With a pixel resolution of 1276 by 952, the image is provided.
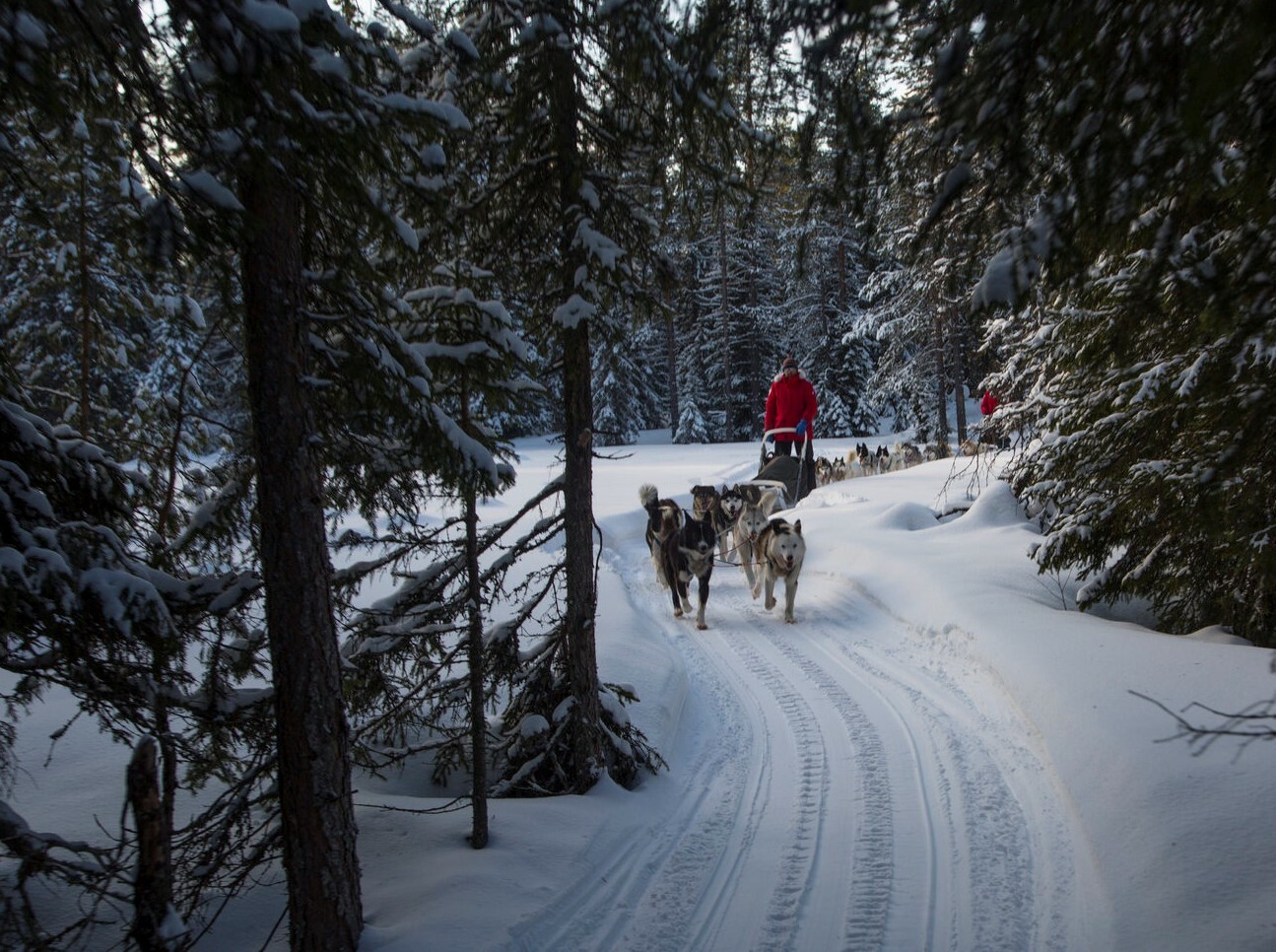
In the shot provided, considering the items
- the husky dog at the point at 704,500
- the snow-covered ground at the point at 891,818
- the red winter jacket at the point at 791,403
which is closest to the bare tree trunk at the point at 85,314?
the snow-covered ground at the point at 891,818

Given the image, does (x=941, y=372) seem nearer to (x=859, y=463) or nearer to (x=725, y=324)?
(x=859, y=463)

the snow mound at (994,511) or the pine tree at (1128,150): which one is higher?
the pine tree at (1128,150)

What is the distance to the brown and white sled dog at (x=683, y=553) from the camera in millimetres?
10430

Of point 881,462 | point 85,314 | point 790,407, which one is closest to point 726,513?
point 790,407

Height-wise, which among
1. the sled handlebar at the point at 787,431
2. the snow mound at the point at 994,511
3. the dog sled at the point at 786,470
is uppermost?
the sled handlebar at the point at 787,431

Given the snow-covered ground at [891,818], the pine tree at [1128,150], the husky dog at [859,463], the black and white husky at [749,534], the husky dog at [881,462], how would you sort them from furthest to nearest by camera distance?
the husky dog at [881,462]
the husky dog at [859,463]
the black and white husky at [749,534]
the snow-covered ground at [891,818]
the pine tree at [1128,150]

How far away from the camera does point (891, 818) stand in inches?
201

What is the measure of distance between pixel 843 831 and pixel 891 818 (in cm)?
38

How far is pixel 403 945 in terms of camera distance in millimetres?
3680

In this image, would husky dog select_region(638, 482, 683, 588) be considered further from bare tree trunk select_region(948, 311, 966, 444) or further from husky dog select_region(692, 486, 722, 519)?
bare tree trunk select_region(948, 311, 966, 444)

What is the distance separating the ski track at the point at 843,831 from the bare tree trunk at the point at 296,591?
42.7 inches

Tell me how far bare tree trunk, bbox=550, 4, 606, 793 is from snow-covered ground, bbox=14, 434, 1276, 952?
58cm

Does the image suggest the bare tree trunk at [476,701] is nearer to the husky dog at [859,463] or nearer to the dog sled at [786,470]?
the dog sled at [786,470]

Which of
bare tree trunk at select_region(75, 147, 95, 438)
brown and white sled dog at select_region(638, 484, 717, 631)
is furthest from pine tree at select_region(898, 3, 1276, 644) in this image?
brown and white sled dog at select_region(638, 484, 717, 631)
